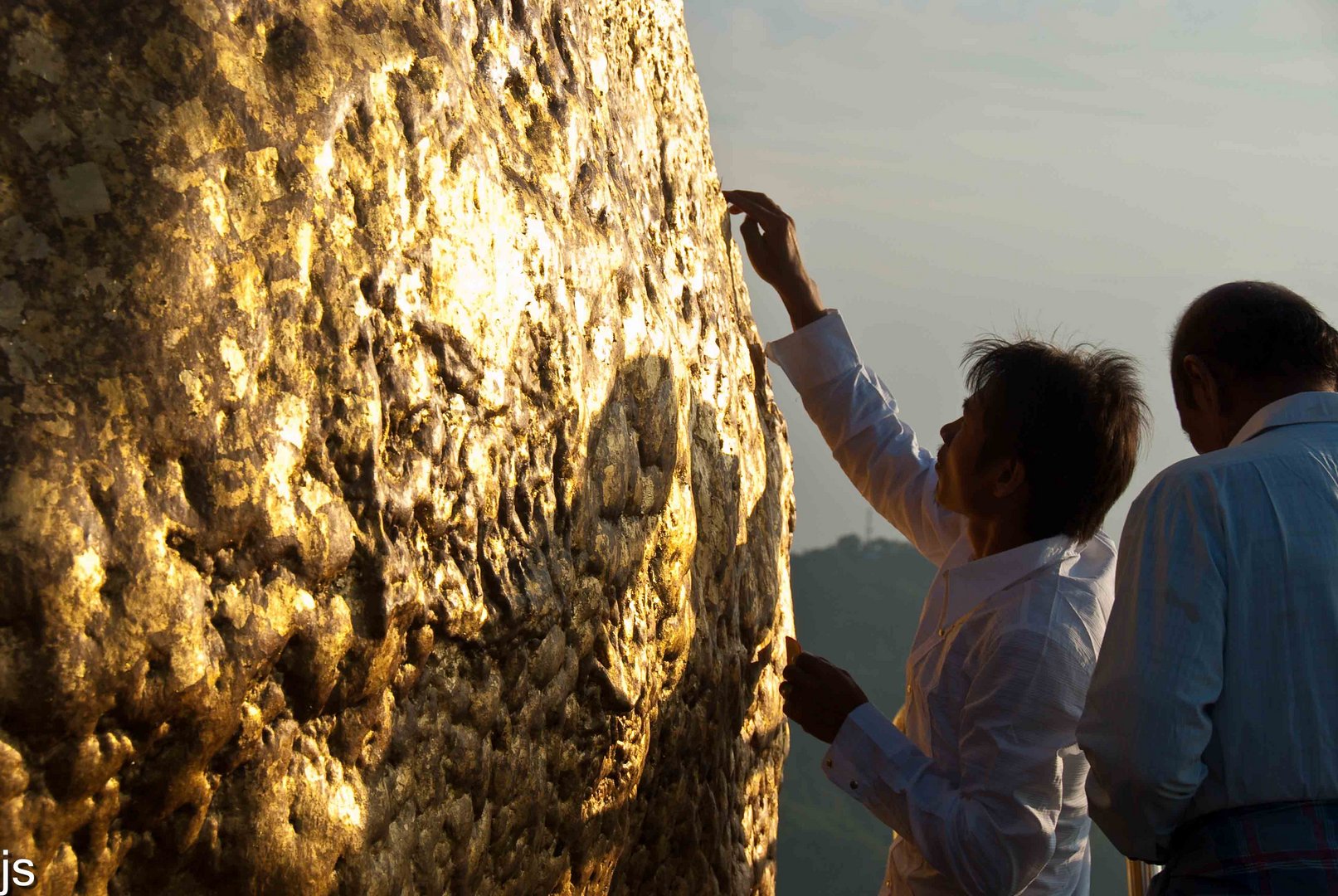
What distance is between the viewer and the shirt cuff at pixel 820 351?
1.79 meters

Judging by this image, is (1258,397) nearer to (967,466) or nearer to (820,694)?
(967,466)

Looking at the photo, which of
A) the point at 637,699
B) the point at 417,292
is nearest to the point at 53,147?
the point at 417,292

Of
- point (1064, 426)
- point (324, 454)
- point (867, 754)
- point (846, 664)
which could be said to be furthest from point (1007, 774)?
point (846, 664)

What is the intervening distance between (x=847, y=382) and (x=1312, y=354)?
69cm

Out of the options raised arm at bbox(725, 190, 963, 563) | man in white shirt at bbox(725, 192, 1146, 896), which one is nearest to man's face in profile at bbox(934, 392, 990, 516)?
man in white shirt at bbox(725, 192, 1146, 896)

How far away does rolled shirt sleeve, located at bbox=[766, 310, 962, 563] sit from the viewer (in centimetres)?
179

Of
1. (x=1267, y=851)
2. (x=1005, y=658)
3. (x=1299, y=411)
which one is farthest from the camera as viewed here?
(x=1005, y=658)

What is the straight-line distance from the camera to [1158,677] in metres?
1.10

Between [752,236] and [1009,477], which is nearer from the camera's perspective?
[1009,477]

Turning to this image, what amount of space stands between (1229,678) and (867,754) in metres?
0.45

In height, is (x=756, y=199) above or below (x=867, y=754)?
above

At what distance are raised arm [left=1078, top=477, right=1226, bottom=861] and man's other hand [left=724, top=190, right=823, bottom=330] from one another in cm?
76

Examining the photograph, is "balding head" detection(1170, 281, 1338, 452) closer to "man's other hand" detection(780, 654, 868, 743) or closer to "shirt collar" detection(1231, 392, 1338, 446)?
"shirt collar" detection(1231, 392, 1338, 446)

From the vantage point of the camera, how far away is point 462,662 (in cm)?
97
